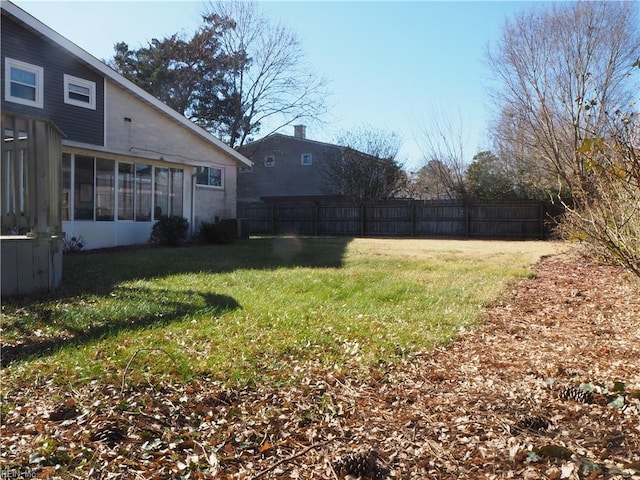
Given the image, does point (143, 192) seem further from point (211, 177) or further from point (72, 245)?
point (211, 177)

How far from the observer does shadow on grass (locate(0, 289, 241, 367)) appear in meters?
3.70

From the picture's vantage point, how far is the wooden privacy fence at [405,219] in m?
21.0

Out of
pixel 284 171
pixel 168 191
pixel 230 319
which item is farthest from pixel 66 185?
pixel 284 171

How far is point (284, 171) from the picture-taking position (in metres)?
32.1

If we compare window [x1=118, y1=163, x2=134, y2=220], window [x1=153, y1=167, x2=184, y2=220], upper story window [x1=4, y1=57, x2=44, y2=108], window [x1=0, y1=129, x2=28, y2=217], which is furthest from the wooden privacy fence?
window [x1=0, y1=129, x2=28, y2=217]

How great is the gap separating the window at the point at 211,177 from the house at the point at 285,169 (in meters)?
13.3

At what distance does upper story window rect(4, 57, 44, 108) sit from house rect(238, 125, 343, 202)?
19415 mm

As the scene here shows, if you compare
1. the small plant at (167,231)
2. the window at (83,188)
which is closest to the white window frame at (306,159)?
the small plant at (167,231)

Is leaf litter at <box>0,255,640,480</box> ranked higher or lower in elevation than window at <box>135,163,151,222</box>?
lower

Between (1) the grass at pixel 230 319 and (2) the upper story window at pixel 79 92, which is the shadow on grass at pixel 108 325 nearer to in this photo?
(1) the grass at pixel 230 319

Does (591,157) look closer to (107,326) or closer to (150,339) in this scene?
(150,339)

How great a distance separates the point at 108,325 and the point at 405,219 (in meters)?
19.5

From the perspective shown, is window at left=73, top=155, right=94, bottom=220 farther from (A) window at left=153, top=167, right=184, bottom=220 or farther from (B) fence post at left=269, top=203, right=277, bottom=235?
(B) fence post at left=269, top=203, right=277, bottom=235

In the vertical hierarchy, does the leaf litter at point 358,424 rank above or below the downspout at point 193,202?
below
